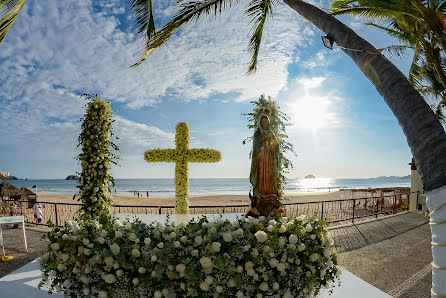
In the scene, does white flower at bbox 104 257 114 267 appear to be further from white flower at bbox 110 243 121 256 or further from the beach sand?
the beach sand

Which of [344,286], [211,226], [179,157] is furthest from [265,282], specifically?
[179,157]

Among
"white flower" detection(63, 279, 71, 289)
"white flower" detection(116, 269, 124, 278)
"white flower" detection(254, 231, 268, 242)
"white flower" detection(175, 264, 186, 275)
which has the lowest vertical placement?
"white flower" detection(63, 279, 71, 289)

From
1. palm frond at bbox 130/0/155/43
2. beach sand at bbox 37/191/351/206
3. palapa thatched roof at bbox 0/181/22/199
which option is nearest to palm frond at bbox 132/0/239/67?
palm frond at bbox 130/0/155/43

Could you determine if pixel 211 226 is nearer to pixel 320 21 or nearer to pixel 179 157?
pixel 320 21

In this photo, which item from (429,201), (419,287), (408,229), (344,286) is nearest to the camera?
(429,201)

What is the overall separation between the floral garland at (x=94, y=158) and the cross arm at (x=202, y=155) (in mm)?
3545

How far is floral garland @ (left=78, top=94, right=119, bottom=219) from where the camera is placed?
5965 millimetres

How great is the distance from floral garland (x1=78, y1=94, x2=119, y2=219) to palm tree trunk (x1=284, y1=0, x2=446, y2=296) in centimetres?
532

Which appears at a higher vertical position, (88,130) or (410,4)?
(410,4)

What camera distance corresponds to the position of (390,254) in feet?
21.5

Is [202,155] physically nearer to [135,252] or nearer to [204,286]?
[135,252]

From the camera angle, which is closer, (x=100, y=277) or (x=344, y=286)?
(x=100, y=277)

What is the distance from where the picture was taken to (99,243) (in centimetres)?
311

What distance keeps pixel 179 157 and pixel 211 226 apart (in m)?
6.31
